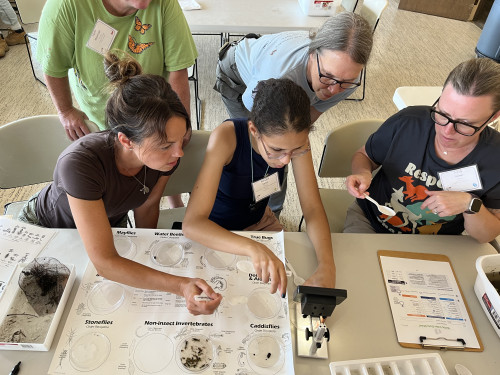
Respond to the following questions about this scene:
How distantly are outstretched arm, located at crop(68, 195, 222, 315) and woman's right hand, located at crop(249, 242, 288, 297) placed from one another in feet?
0.43

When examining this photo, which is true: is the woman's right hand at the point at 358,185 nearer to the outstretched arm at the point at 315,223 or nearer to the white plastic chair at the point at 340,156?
the outstretched arm at the point at 315,223

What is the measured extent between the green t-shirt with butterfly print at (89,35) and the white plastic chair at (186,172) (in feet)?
1.26

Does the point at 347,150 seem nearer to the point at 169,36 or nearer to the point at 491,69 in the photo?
the point at 491,69

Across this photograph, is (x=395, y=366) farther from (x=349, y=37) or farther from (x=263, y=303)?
(x=349, y=37)

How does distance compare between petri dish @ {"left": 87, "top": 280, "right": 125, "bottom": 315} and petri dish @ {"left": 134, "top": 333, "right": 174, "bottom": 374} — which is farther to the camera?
petri dish @ {"left": 87, "top": 280, "right": 125, "bottom": 315}

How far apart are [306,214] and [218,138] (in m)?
0.40

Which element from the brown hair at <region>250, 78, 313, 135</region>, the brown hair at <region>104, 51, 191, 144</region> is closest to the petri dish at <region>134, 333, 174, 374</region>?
the brown hair at <region>104, 51, 191, 144</region>

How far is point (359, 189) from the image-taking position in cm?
124

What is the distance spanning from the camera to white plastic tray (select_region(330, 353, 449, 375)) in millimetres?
841

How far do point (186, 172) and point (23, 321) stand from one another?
0.77 metres

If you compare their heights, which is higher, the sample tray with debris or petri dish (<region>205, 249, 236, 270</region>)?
the sample tray with debris

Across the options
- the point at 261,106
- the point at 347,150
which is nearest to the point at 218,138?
the point at 261,106

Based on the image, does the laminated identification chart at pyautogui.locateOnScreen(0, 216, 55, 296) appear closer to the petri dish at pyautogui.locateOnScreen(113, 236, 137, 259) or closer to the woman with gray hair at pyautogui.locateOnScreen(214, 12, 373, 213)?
the petri dish at pyautogui.locateOnScreen(113, 236, 137, 259)

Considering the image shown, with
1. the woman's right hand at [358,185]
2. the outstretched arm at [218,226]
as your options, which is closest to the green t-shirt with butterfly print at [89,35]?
the outstretched arm at [218,226]
